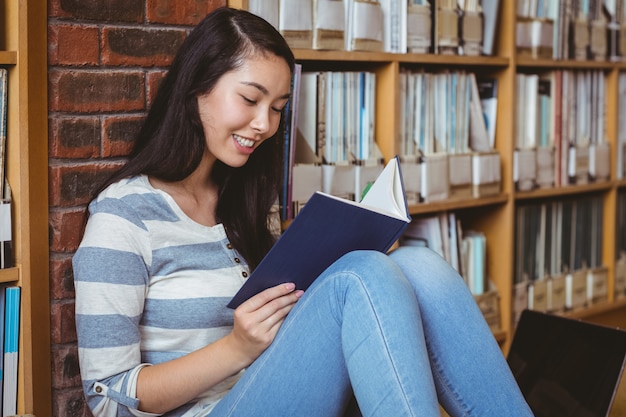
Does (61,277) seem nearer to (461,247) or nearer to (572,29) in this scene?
(461,247)

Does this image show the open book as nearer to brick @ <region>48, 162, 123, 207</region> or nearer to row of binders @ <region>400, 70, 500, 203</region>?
brick @ <region>48, 162, 123, 207</region>

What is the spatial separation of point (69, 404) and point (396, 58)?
42.6 inches

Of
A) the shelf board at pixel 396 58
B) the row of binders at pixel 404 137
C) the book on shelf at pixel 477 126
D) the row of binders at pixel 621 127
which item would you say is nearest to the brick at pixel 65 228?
the row of binders at pixel 404 137

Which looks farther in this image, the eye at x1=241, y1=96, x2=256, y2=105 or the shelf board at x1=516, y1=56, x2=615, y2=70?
the shelf board at x1=516, y1=56, x2=615, y2=70

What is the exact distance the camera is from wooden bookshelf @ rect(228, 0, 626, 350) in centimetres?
197

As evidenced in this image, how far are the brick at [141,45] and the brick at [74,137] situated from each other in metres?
0.12

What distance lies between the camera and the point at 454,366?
1321 millimetres

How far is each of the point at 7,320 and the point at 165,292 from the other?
0.92 ft

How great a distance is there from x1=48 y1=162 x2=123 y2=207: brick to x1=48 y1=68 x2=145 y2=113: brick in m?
0.10

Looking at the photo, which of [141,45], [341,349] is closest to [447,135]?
[141,45]

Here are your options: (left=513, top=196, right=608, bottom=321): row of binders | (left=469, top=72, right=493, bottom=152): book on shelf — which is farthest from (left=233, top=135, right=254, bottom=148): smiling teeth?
(left=513, top=196, right=608, bottom=321): row of binders

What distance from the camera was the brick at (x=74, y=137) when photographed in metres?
1.40

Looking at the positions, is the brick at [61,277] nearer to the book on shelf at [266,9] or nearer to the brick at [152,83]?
the brick at [152,83]

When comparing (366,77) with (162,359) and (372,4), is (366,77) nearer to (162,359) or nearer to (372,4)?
(372,4)
